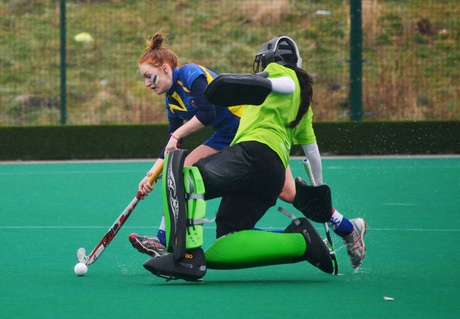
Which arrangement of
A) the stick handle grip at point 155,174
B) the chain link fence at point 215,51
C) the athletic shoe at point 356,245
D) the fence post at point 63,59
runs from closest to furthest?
the athletic shoe at point 356,245 → the stick handle grip at point 155,174 → the fence post at point 63,59 → the chain link fence at point 215,51

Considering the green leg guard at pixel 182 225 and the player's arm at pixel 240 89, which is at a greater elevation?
the player's arm at pixel 240 89

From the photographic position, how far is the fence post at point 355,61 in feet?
47.0

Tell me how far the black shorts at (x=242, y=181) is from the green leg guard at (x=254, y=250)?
164 millimetres

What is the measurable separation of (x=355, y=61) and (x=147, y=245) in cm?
875

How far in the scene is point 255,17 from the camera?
55.8ft

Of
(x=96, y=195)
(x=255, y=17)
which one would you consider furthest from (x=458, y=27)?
(x=96, y=195)

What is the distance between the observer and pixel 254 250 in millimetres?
5434

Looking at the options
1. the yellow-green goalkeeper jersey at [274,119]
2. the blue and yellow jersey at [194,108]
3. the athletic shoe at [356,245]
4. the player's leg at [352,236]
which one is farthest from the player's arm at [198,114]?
the athletic shoe at [356,245]

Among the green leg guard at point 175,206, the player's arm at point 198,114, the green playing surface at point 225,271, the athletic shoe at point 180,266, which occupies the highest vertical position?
the player's arm at point 198,114

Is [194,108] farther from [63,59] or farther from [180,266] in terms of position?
[63,59]

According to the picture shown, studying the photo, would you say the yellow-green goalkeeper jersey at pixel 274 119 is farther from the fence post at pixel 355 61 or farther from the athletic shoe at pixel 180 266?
Result: the fence post at pixel 355 61

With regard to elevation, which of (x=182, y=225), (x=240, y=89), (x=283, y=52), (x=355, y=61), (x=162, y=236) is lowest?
(x=162, y=236)

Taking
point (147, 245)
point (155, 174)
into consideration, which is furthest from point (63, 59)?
point (155, 174)

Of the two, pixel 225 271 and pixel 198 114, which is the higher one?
pixel 198 114
